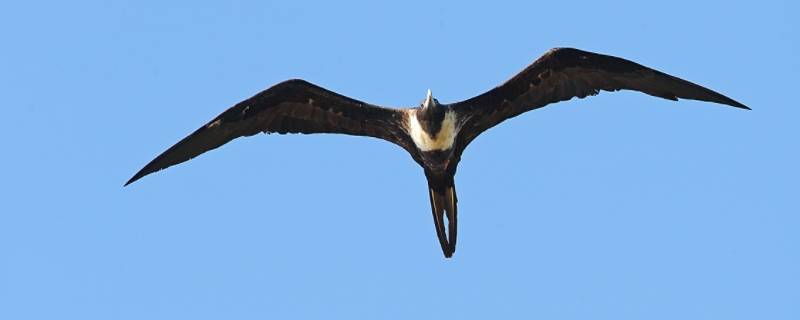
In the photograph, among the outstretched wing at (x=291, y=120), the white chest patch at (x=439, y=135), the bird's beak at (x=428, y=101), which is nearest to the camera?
the bird's beak at (x=428, y=101)

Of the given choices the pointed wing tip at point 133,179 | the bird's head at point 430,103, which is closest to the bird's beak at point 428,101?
the bird's head at point 430,103

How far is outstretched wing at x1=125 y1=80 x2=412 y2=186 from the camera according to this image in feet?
58.9

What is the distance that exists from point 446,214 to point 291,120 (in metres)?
1.78

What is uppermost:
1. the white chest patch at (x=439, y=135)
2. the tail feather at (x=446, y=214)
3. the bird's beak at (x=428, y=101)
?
the bird's beak at (x=428, y=101)

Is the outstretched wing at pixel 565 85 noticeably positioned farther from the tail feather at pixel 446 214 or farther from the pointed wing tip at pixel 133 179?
the pointed wing tip at pixel 133 179

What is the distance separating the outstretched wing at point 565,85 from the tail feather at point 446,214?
54 cm

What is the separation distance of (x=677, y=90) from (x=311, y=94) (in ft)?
11.6

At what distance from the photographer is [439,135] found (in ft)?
57.8

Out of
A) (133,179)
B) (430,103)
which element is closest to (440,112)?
(430,103)

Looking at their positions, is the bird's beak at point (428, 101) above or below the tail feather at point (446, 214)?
above

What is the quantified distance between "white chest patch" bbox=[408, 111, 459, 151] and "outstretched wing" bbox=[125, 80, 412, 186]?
0.29 metres

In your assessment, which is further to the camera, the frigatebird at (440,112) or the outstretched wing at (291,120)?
the outstretched wing at (291,120)

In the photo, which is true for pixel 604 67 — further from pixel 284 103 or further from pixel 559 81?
pixel 284 103

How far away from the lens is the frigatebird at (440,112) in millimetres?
17688
